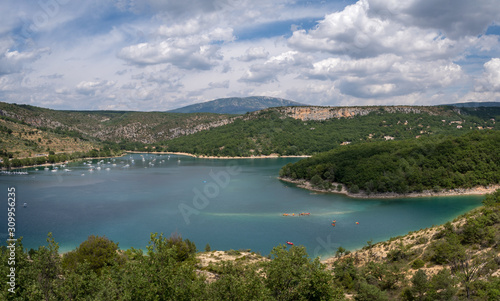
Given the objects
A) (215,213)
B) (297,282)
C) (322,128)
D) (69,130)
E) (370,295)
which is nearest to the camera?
(297,282)

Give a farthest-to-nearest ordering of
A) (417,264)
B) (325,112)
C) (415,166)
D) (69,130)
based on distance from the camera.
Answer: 1. (325,112)
2. (69,130)
3. (415,166)
4. (417,264)

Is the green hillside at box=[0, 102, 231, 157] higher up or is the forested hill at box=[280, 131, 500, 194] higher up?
the green hillside at box=[0, 102, 231, 157]

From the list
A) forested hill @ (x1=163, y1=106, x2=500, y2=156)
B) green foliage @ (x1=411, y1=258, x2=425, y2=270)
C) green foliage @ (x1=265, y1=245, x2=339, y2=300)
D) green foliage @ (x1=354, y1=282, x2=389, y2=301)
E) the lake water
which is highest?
forested hill @ (x1=163, y1=106, x2=500, y2=156)

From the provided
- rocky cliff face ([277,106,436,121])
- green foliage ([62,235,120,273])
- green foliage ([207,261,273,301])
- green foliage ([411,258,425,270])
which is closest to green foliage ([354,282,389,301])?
green foliage ([411,258,425,270])

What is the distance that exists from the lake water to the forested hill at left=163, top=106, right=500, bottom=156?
57207 millimetres

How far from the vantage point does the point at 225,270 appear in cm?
1400

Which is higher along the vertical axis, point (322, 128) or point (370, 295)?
point (322, 128)

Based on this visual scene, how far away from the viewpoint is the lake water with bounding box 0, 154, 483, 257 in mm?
37875

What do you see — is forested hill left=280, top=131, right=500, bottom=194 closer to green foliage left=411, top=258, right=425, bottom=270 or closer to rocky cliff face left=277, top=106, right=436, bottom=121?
green foliage left=411, top=258, right=425, bottom=270

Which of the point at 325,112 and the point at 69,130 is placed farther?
the point at 325,112

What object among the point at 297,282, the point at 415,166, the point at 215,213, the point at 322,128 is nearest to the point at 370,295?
the point at 297,282

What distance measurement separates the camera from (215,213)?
49.1m

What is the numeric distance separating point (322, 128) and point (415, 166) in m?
88.1

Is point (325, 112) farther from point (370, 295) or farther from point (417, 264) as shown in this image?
point (370, 295)
